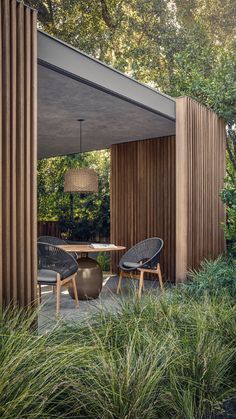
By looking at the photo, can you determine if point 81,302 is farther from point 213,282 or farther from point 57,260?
point 213,282

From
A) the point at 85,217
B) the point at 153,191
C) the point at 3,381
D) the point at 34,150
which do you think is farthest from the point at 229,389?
the point at 85,217

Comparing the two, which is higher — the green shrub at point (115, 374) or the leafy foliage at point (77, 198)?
the leafy foliage at point (77, 198)

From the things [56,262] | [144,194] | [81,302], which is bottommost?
[81,302]

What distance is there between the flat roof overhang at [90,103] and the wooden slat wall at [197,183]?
40 cm

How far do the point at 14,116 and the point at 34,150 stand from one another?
0.31 m

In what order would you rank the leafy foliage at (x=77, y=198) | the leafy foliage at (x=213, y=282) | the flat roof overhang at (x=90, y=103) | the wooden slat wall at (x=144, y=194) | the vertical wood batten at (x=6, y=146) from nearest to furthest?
the vertical wood batten at (x=6, y=146), the flat roof overhang at (x=90, y=103), the leafy foliage at (x=213, y=282), the wooden slat wall at (x=144, y=194), the leafy foliage at (x=77, y=198)

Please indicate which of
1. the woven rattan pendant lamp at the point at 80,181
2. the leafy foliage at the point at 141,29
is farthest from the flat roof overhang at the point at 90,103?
the leafy foliage at the point at 141,29

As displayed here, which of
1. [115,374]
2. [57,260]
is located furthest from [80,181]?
[115,374]

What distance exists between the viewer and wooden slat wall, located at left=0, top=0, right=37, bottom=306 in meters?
2.96

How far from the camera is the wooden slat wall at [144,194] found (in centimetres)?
732

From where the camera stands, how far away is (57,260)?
16.2 feet

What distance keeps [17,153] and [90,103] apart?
7.48 ft

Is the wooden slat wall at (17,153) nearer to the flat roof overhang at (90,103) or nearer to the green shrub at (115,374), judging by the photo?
the flat roof overhang at (90,103)

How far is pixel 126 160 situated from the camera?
8078 millimetres
